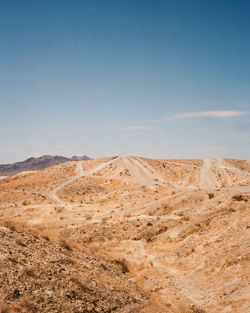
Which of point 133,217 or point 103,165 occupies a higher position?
point 103,165

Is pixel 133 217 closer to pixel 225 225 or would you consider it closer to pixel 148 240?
pixel 148 240

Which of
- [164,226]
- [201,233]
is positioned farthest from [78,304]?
[164,226]

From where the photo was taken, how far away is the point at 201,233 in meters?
23.9

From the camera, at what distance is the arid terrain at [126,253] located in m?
12.0

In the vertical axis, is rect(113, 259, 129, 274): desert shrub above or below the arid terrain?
below

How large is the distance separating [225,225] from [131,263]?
8.89 metres

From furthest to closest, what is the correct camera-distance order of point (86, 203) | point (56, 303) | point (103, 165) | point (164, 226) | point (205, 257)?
point (103, 165) → point (86, 203) → point (164, 226) → point (205, 257) → point (56, 303)

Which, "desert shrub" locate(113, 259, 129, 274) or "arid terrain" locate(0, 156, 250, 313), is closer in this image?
"arid terrain" locate(0, 156, 250, 313)

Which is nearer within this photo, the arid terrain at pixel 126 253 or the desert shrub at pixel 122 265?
the arid terrain at pixel 126 253

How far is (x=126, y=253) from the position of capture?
24391mm

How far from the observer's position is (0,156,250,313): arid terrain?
12.0 metres

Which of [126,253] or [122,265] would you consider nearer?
[122,265]

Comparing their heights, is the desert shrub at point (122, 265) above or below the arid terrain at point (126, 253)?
below

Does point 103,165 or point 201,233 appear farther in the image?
point 103,165
